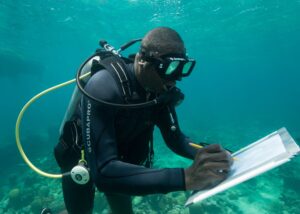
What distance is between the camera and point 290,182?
12.1 metres

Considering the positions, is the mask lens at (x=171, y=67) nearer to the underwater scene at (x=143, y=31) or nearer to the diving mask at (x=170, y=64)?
the diving mask at (x=170, y=64)

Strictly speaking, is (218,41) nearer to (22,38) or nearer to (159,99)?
(22,38)

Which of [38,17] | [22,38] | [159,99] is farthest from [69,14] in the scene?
[159,99]

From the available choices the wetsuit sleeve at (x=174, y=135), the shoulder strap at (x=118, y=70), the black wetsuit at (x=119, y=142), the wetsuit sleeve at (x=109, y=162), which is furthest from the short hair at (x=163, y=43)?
the wetsuit sleeve at (x=174, y=135)

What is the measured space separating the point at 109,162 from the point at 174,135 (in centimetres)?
160

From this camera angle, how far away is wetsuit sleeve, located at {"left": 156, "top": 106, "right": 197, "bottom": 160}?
12.2ft

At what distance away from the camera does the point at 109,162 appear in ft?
7.97

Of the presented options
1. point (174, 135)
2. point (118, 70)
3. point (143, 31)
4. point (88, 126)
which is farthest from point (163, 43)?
point (143, 31)

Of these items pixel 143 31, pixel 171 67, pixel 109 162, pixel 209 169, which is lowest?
pixel 209 169

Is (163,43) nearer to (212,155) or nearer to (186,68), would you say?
(186,68)

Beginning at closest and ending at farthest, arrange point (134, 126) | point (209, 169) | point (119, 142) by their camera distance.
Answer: point (209, 169) → point (134, 126) → point (119, 142)

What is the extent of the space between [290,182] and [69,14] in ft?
74.7

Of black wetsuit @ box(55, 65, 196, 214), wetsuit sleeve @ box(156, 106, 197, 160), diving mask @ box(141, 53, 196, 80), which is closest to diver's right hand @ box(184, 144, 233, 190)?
black wetsuit @ box(55, 65, 196, 214)

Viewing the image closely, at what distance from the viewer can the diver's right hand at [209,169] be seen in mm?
2057
